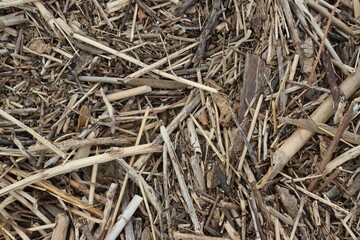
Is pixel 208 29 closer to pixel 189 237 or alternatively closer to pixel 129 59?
pixel 129 59

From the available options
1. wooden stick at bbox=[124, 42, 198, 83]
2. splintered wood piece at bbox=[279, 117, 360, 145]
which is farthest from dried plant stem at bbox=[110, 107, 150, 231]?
splintered wood piece at bbox=[279, 117, 360, 145]

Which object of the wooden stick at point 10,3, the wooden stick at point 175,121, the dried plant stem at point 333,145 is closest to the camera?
the dried plant stem at point 333,145

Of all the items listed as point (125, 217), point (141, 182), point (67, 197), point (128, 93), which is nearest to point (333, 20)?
point (128, 93)

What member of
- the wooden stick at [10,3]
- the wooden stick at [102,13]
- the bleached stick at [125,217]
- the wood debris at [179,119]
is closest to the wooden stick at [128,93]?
the wood debris at [179,119]

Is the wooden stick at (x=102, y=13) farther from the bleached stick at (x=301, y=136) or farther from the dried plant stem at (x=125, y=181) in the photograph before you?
the bleached stick at (x=301, y=136)

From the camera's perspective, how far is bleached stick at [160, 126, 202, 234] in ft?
5.93

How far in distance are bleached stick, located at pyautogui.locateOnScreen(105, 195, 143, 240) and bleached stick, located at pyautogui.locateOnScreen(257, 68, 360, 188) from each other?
0.42 metres

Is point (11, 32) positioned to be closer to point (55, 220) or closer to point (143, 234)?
point (55, 220)

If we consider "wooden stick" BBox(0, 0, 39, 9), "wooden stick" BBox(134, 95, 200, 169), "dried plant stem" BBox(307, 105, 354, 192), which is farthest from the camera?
"wooden stick" BBox(0, 0, 39, 9)

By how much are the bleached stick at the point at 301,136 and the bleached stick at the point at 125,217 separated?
0.42 metres

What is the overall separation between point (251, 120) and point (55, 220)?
30.4 inches

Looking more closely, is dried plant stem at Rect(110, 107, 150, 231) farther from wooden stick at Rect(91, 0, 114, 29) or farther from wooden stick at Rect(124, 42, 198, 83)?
wooden stick at Rect(91, 0, 114, 29)

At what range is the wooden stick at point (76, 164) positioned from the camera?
6.08 ft

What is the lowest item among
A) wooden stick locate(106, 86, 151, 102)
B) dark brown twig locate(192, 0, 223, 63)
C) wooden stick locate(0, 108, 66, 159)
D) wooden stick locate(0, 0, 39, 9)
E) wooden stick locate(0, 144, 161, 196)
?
wooden stick locate(0, 144, 161, 196)
